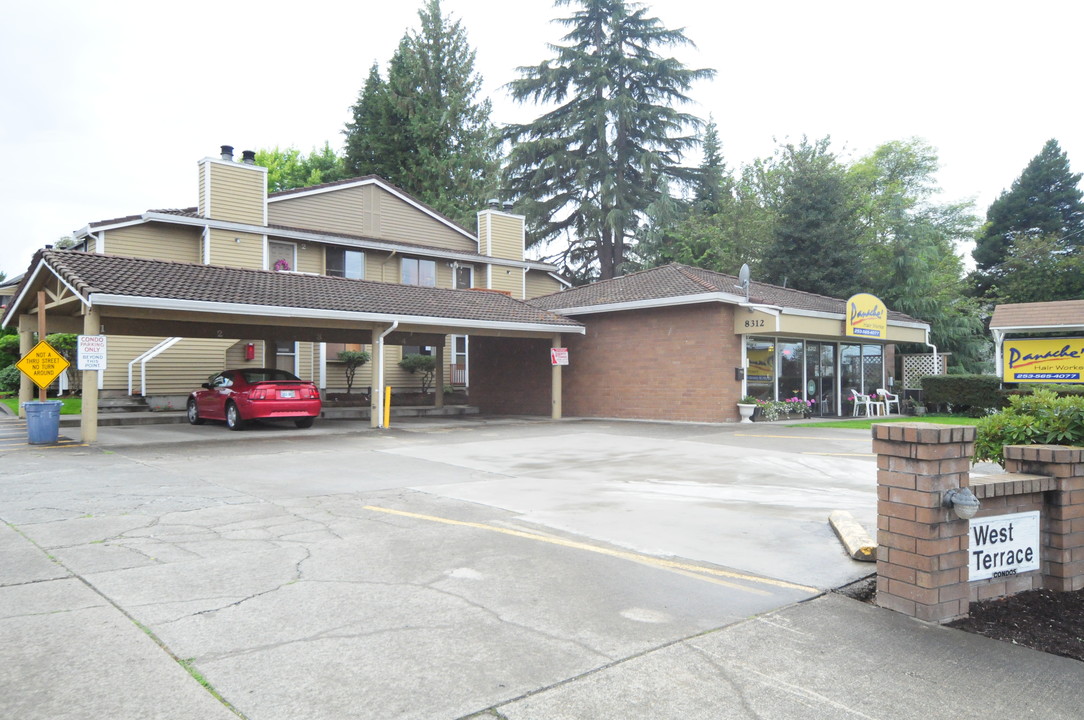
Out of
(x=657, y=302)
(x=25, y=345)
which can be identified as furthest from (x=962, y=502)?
(x=25, y=345)

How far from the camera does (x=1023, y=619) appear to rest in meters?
4.10

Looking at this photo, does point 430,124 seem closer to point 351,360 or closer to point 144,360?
point 351,360

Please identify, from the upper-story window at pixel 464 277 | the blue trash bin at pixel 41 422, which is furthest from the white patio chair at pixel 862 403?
the blue trash bin at pixel 41 422

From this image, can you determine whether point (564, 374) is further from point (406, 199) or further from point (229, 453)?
point (229, 453)

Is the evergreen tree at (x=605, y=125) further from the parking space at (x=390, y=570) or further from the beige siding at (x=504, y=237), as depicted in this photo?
the parking space at (x=390, y=570)

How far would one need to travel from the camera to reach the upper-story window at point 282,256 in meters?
23.1

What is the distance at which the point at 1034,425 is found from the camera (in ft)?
18.4

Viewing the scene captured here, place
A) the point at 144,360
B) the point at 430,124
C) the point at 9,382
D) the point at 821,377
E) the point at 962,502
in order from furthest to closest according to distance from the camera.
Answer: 1. the point at 430,124
2. the point at 9,382
3. the point at 821,377
4. the point at 144,360
5. the point at 962,502

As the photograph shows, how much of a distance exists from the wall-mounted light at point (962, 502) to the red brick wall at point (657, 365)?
46.4 feet

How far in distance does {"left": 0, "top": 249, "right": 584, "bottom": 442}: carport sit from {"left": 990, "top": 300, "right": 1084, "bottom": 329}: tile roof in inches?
521

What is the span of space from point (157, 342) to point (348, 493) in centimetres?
1701

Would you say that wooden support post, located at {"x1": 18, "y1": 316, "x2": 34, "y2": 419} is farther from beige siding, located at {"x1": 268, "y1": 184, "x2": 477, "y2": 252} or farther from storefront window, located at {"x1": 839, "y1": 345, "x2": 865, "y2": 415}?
storefront window, located at {"x1": 839, "y1": 345, "x2": 865, "y2": 415}

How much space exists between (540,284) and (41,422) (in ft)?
69.8

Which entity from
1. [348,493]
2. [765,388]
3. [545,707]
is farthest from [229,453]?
[765,388]
